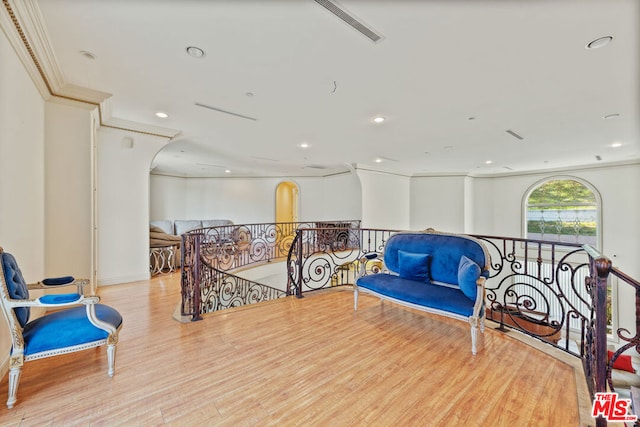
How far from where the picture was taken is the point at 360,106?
355 cm

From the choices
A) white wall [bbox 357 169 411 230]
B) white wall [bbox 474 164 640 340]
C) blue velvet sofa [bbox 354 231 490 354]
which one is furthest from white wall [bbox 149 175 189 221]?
white wall [bbox 474 164 640 340]

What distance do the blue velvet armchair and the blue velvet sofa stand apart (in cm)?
261

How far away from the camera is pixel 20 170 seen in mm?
2332

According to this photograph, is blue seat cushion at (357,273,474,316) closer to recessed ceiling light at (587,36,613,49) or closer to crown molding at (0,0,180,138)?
recessed ceiling light at (587,36,613,49)

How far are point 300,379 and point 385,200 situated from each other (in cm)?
721

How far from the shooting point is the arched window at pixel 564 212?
7707 mm

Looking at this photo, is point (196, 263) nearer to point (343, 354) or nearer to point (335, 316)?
point (335, 316)

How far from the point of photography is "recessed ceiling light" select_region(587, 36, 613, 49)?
2119 mm

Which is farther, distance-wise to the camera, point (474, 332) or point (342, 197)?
point (342, 197)

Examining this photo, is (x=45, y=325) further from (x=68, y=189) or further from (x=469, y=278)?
(x=469, y=278)

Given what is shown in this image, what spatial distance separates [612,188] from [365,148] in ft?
24.5

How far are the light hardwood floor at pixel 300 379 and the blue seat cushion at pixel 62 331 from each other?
354 mm

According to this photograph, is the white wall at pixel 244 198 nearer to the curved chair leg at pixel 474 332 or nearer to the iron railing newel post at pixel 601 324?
the curved chair leg at pixel 474 332

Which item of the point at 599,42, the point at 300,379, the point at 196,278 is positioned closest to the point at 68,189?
the point at 196,278
